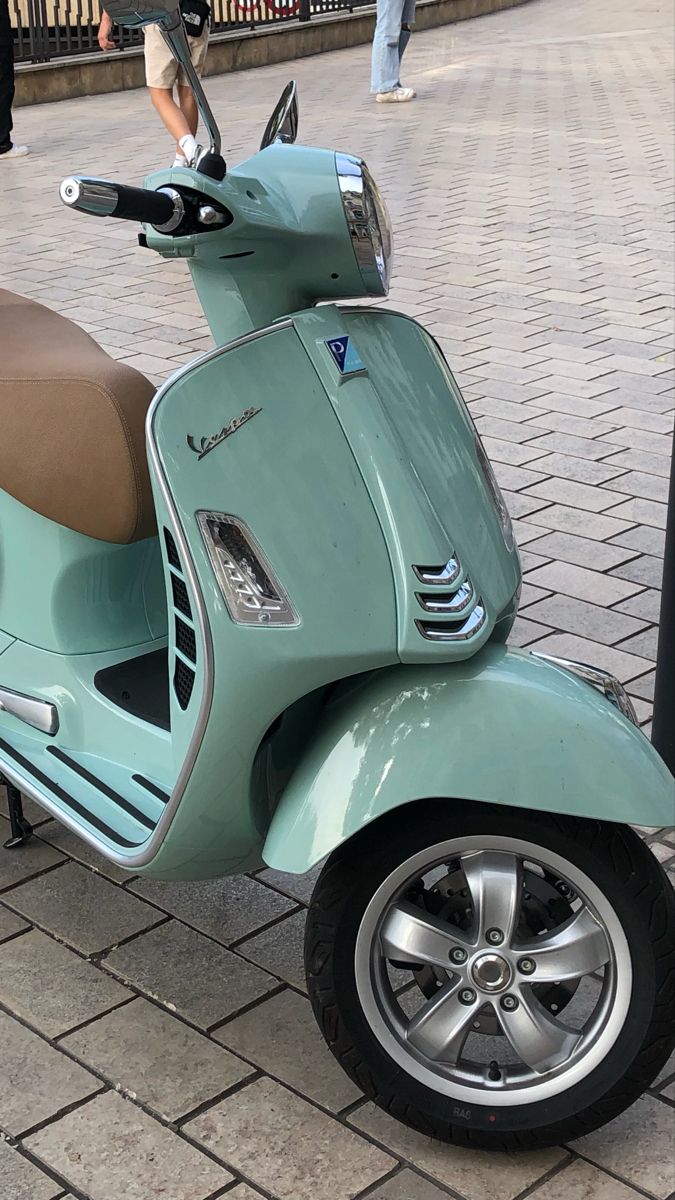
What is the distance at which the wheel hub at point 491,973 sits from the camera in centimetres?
212

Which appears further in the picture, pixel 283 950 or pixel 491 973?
pixel 283 950

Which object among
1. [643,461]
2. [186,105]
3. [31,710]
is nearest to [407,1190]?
[31,710]

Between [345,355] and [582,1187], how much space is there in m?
1.24

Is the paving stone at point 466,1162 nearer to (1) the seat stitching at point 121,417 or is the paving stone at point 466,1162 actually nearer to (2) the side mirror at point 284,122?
(1) the seat stitching at point 121,417

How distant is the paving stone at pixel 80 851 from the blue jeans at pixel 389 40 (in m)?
11.0

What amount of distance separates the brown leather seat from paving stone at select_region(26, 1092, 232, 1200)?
100 cm

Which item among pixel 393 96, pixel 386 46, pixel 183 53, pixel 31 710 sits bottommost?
pixel 393 96

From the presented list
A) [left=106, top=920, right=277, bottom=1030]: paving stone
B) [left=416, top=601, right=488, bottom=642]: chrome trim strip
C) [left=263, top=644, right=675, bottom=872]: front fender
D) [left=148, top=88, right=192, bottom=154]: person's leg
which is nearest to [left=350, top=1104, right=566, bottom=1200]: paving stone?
[left=106, top=920, right=277, bottom=1030]: paving stone

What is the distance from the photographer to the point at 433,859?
6.82 feet

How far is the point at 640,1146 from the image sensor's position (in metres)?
2.21

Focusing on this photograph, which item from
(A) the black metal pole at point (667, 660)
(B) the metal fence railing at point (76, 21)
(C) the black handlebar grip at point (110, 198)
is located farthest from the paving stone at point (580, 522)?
(B) the metal fence railing at point (76, 21)

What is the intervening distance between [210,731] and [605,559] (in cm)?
234

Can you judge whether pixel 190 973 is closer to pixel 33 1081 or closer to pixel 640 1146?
pixel 33 1081

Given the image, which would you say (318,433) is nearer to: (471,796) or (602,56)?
(471,796)
